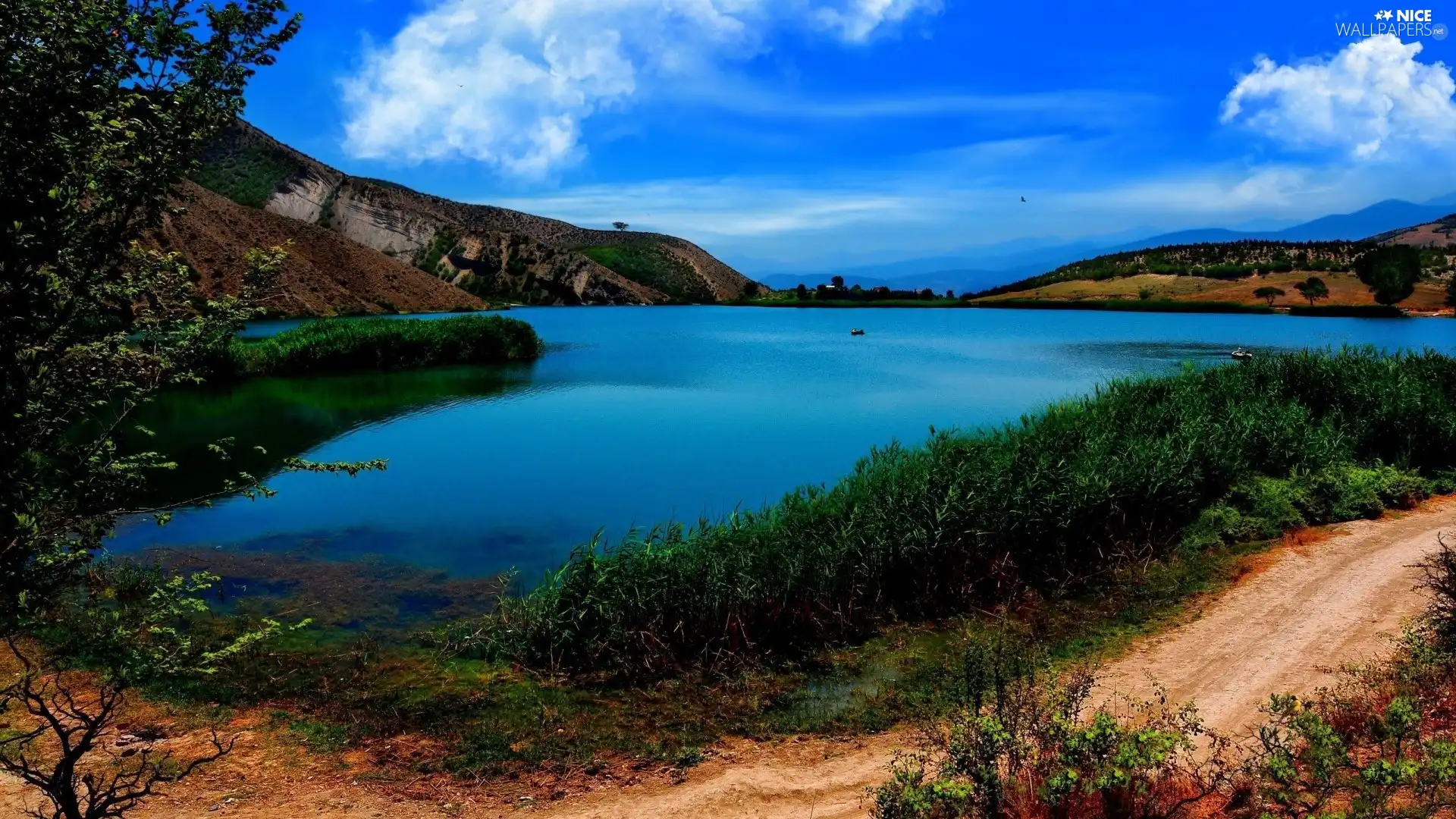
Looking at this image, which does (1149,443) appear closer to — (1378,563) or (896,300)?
(1378,563)

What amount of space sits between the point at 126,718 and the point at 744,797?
6.15 m

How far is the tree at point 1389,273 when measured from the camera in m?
65.8

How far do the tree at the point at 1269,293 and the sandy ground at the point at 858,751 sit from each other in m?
73.5

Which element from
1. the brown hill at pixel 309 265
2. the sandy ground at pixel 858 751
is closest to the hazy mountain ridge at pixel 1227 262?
the brown hill at pixel 309 265

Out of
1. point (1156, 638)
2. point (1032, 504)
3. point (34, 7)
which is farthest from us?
point (1032, 504)

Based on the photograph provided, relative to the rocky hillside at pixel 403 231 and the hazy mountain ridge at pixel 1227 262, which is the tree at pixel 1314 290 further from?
the rocky hillside at pixel 403 231

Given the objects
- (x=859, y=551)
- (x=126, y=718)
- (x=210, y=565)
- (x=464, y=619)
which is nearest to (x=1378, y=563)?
(x=859, y=551)

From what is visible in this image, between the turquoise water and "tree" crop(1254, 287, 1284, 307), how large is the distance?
21237 millimetres

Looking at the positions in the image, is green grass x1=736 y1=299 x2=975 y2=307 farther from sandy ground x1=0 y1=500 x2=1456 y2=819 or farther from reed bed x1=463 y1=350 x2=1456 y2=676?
sandy ground x1=0 y1=500 x2=1456 y2=819

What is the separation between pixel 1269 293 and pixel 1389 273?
869cm

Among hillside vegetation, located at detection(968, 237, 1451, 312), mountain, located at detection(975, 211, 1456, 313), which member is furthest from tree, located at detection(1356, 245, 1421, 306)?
mountain, located at detection(975, 211, 1456, 313)

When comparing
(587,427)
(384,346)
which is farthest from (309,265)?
(587,427)

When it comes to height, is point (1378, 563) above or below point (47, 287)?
below

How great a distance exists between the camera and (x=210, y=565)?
42.7 feet
